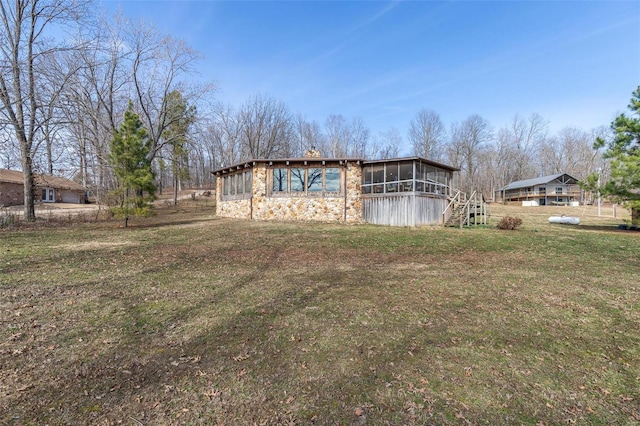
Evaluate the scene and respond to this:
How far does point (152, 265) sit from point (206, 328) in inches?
161

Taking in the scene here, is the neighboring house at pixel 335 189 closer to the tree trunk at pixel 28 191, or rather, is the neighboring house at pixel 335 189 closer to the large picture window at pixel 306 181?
the large picture window at pixel 306 181

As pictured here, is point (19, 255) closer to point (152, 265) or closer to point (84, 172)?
point (152, 265)

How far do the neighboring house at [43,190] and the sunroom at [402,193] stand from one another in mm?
25175

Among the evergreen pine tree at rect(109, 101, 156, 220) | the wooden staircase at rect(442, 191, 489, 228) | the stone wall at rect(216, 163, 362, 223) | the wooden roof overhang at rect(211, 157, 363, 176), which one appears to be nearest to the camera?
the evergreen pine tree at rect(109, 101, 156, 220)

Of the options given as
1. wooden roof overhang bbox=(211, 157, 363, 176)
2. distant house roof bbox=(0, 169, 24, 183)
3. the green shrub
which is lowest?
the green shrub

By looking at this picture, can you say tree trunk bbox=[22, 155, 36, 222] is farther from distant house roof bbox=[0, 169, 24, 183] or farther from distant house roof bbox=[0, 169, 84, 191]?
distant house roof bbox=[0, 169, 24, 183]

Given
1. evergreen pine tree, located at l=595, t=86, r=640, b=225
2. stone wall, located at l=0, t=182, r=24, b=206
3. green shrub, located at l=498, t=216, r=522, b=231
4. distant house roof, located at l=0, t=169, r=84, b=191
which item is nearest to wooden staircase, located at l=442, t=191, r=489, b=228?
green shrub, located at l=498, t=216, r=522, b=231

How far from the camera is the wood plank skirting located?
15.7 meters

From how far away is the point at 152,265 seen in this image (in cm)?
693

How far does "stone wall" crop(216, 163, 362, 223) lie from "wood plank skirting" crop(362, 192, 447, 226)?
72 centimetres

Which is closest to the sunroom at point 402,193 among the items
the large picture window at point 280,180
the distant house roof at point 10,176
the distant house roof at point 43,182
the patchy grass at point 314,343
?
the large picture window at point 280,180

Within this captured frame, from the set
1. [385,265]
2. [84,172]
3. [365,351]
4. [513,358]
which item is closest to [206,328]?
[365,351]

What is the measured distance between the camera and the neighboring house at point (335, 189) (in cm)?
1667

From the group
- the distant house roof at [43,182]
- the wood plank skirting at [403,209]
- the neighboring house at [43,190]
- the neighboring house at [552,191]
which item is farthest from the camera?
the neighboring house at [552,191]
